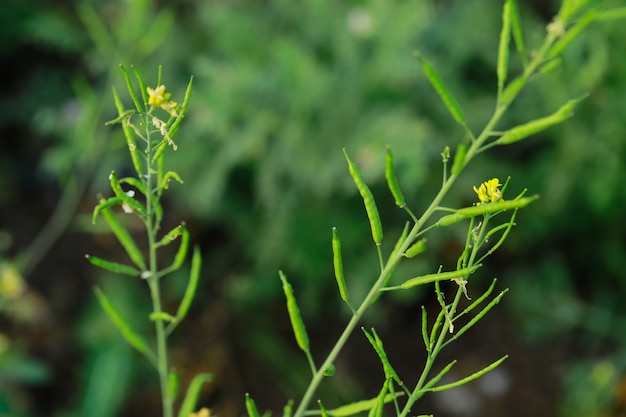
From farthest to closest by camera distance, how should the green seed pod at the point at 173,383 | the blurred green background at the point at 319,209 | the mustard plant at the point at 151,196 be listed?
the blurred green background at the point at 319,209 → the green seed pod at the point at 173,383 → the mustard plant at the point at 151,196

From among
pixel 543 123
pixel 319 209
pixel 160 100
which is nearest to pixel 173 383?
pixel 160 100

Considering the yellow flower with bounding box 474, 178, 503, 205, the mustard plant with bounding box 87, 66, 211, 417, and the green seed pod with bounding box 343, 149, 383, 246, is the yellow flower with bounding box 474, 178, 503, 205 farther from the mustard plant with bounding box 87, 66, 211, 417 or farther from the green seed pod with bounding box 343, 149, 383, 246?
the mustard plant with bounding box 87, 66, 211, 417

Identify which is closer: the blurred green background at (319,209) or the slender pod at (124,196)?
the slender pod at (124,196)

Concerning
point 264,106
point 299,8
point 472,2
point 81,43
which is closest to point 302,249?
point 264,106

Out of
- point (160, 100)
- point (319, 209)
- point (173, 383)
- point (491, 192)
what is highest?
point (160, 100)

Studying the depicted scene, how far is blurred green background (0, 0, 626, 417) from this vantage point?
197 centimetres

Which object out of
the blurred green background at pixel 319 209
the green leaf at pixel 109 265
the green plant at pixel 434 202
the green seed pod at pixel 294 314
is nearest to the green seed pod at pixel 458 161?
the green plant at pixel 434 202

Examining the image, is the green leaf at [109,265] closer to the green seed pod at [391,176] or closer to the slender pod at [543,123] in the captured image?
the green seed pod at [391,176]

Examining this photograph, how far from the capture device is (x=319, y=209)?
209cm

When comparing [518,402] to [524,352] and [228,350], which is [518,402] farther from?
[228,350]

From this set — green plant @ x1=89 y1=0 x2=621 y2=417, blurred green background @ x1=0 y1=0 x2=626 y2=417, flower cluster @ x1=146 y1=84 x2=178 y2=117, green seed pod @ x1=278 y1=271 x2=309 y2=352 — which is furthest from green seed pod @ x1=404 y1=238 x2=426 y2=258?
blurred green background @ x1=0 y1=0 x2=626 y2=417

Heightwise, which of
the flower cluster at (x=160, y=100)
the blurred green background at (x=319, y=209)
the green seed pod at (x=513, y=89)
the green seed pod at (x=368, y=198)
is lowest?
the blurred green background at (x=319, y=209)

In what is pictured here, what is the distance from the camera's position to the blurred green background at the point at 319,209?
1971 mm

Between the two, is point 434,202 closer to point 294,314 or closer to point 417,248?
point 417,248
